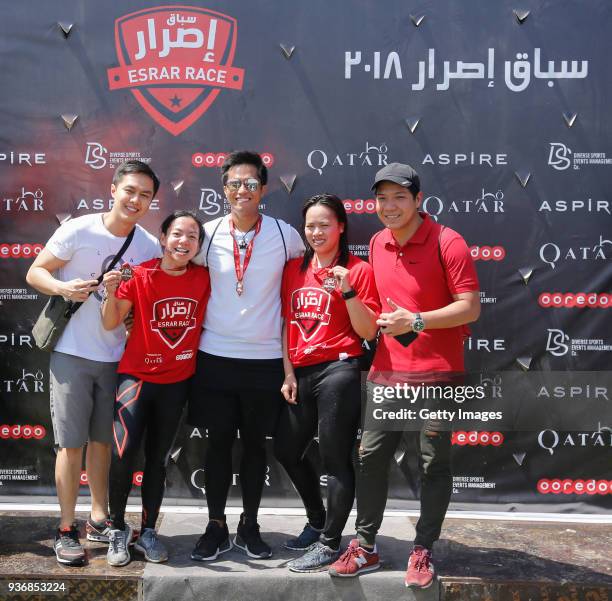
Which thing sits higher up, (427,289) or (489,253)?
(489,253)

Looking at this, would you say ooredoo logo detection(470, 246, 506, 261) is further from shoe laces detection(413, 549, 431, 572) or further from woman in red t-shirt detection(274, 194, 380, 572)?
shoe laces detection(413, 549, 431, 572)

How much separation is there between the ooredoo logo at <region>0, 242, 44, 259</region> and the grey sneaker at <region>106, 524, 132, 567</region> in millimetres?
1626

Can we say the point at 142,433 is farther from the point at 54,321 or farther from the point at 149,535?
the point at 54,321

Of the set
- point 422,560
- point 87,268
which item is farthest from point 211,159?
point 422,560

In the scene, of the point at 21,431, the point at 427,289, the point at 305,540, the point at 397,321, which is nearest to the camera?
the point at 397,321

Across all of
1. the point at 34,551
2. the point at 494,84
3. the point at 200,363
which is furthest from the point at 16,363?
the point at 494,84

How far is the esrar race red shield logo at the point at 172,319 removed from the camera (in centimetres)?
290

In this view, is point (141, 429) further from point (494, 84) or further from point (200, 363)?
point (494, 84)

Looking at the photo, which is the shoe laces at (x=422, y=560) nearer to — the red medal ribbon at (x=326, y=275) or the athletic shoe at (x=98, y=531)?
the red medal ribbon at (x=326, y=275)

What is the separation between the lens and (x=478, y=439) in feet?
12.1

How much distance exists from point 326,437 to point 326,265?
0.75 meters

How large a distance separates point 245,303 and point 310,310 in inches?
11.7

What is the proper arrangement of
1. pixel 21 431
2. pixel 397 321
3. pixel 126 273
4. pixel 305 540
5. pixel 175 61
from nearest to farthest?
pixel 397 321 < pixel 126 273 < pixel 305 540 < pixel 175 61 < pixel 21 431

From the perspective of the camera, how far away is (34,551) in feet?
10.2
